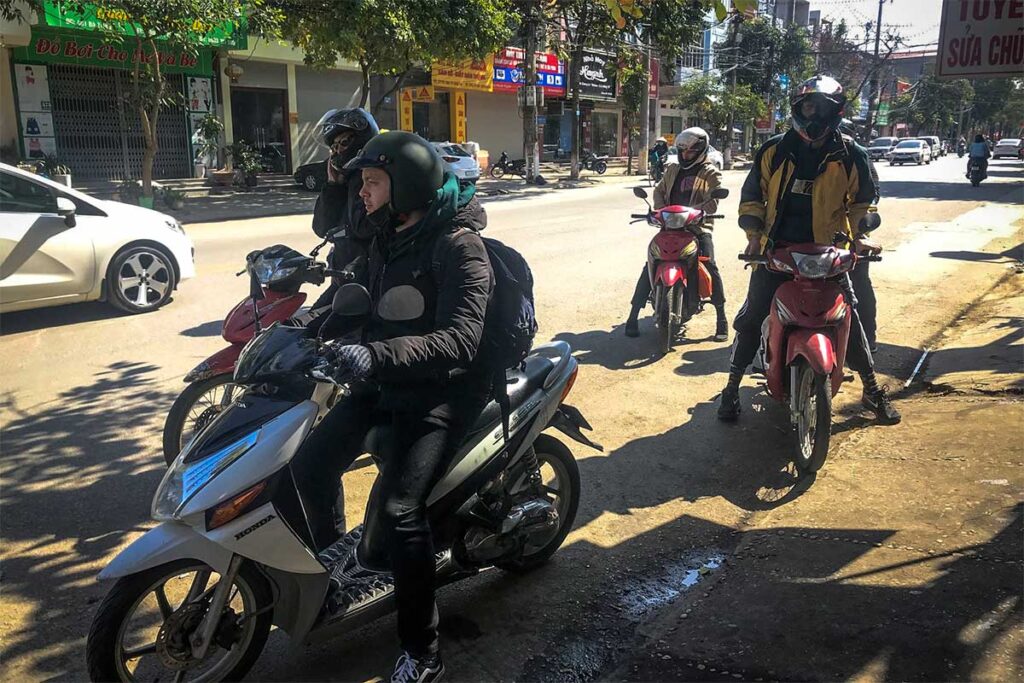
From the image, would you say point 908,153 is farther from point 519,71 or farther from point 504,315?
point 504,315

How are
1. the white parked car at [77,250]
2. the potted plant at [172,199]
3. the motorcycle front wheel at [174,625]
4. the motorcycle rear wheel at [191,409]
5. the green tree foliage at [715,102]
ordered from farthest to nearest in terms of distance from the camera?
the green tree foliage at [715,102]
the potted plant at [172,199]
the white parked car at [77,250]
the motorcycle rear wheel at [191,409]
the motorcycle front wheel at [174,625]

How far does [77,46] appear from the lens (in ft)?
65.8

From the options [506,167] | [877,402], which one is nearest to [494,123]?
[506,167]

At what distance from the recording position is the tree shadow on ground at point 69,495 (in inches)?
123

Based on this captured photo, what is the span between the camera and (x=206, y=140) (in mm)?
22234

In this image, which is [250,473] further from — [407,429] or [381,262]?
[381,262]

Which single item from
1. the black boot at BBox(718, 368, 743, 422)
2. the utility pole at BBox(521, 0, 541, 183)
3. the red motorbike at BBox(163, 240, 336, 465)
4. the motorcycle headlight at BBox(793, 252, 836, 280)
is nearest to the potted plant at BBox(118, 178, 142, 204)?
the utility pole at BBox(521, 0, 541, 183)

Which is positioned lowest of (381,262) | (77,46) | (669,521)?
(669,521)

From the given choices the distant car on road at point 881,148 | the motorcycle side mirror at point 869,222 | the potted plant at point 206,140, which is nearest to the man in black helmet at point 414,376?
the motorcycle side mirror at point 869,222

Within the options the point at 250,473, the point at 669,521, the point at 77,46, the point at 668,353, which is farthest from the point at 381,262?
the point at 77,46

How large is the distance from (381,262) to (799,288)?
2682 millimetres

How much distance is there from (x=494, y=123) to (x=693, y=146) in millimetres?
30066

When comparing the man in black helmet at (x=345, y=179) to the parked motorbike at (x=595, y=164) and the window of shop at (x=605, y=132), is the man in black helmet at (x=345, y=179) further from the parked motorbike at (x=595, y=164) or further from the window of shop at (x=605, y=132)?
the window of shop at (x=605, y=132)

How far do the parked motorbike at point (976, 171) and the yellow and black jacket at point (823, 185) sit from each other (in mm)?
25907
